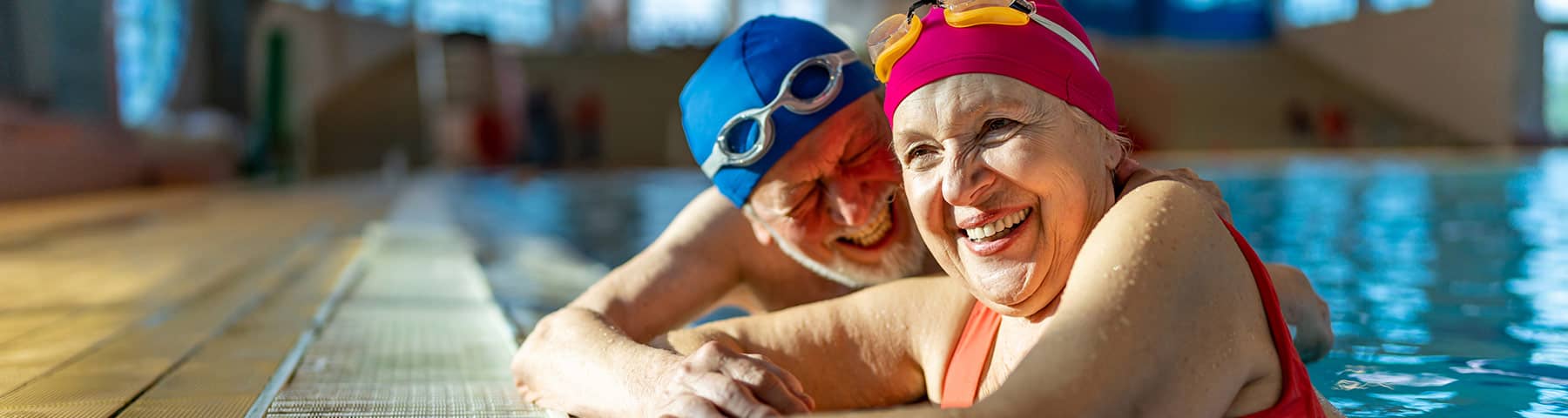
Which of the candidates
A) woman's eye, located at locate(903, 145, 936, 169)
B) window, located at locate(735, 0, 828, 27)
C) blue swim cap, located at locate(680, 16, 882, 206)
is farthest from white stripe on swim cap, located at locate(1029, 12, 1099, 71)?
window, located at locate(735, 0, 828, 27)

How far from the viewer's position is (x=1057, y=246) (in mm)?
1448

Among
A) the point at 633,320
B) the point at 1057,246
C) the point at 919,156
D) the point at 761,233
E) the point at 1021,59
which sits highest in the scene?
the point at 1021,59

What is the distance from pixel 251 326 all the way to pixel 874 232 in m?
1.93

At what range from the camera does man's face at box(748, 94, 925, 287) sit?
2207mm

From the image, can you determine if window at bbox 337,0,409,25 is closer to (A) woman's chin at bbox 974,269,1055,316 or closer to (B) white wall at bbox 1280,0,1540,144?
(B) white wall at bbox 1280,0,1540,144

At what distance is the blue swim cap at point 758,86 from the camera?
2219 millimetres

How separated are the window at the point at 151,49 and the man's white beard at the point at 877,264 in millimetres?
19441

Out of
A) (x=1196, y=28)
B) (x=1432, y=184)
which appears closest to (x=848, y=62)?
(x=1432, y=184)

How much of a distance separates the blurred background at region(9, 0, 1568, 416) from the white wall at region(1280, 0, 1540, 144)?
2.6 inches

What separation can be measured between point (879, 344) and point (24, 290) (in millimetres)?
3572

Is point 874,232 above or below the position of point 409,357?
above

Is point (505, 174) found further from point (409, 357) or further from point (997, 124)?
point (997, 124)

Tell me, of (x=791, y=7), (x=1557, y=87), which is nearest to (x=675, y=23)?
(x=791, y=7)

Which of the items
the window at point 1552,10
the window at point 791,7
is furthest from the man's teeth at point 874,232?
the window at point 791,7
